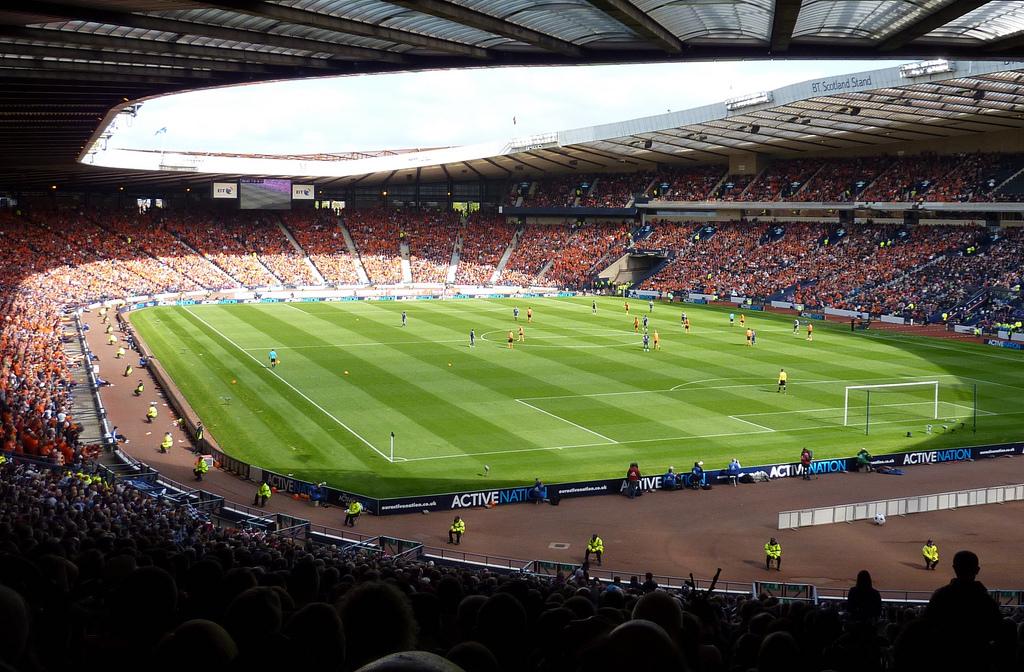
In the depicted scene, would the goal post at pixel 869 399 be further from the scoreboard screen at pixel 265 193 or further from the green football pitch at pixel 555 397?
the scoreboard screen at pixel 265 193

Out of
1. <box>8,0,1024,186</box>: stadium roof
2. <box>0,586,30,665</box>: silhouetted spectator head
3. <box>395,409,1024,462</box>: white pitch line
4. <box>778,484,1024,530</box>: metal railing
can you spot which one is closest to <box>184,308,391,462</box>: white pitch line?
<box>395,409,1024,462</box>: white pitch line

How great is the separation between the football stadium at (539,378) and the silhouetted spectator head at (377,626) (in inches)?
0.6

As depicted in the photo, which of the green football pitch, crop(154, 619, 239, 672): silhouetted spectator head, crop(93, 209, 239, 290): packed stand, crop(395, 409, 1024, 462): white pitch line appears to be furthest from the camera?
crop(93, 209, 239, 290): packed stand

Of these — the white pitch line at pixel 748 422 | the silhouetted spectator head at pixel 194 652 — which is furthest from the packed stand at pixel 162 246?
the silhouetted spectator head at pixel 194 652

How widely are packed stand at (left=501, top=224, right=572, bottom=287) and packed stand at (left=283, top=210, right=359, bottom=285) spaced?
56.1ft

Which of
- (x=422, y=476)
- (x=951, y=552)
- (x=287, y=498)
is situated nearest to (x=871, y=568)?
(x=951, y=552)

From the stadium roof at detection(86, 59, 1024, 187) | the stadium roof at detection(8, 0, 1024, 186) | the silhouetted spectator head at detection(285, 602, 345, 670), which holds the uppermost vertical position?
the stadium roof at detection(86, 59, 1024, 187)

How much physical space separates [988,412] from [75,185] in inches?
3175

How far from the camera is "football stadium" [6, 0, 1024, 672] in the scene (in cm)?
582

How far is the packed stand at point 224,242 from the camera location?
98.1m

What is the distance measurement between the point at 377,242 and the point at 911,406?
3019 inches

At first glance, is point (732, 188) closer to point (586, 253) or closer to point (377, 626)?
point (586, 253)

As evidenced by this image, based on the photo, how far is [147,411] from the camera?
41.6 m

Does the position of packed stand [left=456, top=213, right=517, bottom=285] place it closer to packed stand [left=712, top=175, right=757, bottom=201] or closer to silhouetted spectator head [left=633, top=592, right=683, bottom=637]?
packed stand [left=712, top=175, right=757, bottom=201]
